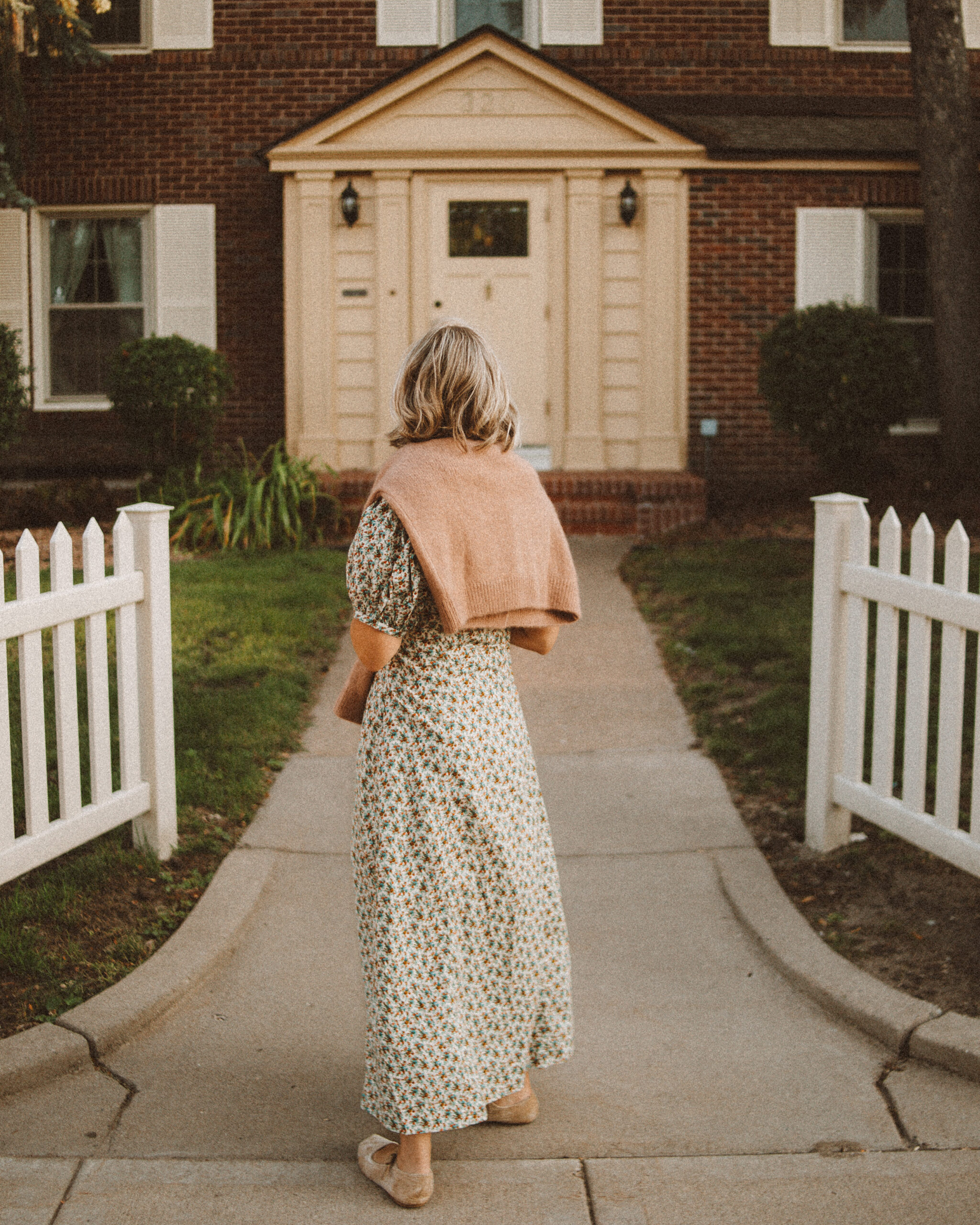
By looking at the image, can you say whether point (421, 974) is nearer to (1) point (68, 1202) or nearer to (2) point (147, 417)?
(1) point (68, 1202)

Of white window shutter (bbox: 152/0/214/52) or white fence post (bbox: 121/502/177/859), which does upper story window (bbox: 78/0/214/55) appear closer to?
white window shutter (bbox: 152/0/214/52)

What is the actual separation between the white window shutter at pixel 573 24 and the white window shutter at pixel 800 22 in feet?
5.37

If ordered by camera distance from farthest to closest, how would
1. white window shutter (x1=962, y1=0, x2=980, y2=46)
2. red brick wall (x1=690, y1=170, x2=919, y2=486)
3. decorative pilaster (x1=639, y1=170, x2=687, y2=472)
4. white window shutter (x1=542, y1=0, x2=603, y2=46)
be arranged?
white window shutter (x1=962, y1=0, x2=980, y2=46)
white window shutter (x1=542, y1=0, x2=603, y2=46)
red brick wall (x1=690, y1=170, x2=919, y2=486)
decorative pilaster (x1=639, y1=170, x2=687, y2=472)

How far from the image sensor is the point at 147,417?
36.3 ft

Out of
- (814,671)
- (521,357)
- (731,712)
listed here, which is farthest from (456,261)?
(814,671)

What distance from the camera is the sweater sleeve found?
277 cm

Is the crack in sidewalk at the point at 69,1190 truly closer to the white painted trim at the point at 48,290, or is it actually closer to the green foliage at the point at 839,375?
the green foliage at the point at 839,375

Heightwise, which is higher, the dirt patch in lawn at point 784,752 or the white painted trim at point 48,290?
the white painted trim at point 48,290

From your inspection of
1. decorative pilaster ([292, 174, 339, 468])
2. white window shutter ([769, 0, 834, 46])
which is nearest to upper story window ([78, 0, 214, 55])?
decorative pilaster ([292, 174, 339, 468])

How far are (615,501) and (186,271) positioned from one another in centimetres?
485

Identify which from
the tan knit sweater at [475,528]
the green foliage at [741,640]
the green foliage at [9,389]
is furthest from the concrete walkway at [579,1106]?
the green foliage at [9,389]

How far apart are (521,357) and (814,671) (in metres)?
8.09

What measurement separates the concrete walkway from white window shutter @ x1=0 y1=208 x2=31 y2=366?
990cm

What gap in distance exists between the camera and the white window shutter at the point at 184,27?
41.9 ft
